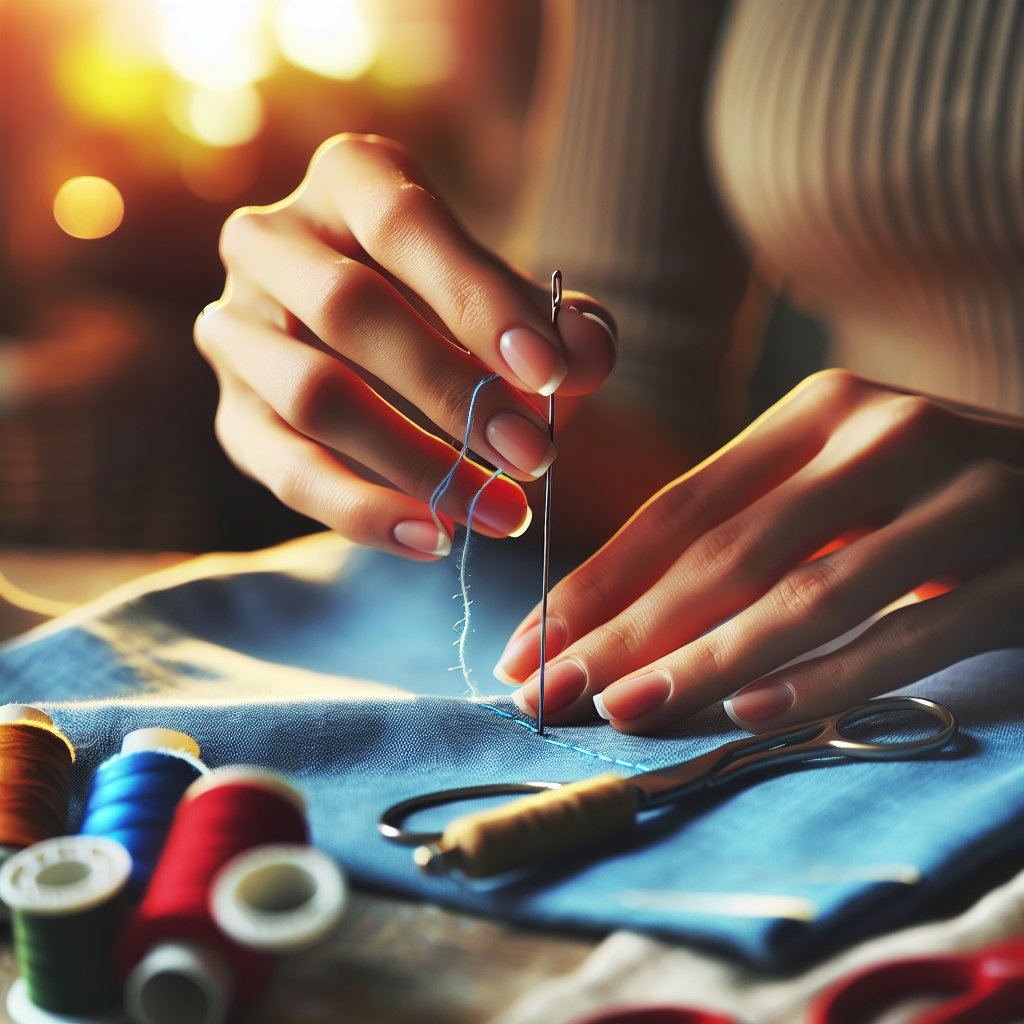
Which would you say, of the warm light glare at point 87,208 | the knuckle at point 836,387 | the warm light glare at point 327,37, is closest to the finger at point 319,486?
the knuckle at point 836,387

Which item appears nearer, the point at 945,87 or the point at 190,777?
A: the point at 190,777

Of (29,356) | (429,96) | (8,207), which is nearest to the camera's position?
(29,356)

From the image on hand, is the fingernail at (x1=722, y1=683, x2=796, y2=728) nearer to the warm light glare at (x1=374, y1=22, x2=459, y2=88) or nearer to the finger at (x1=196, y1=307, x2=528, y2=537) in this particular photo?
the finger at (x1=196, y1=307, x2=528, y2=537)

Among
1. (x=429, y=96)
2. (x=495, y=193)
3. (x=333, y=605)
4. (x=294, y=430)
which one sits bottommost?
(x=333, y=605)

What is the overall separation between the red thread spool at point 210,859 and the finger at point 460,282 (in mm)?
212

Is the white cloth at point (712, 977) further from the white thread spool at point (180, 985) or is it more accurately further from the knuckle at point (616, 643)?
the knuckle at point (616, 643)

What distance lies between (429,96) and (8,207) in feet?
2.43

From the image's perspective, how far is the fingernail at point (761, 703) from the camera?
1.28 ft

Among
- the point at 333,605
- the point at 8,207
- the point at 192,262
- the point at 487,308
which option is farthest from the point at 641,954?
the point at 8,207

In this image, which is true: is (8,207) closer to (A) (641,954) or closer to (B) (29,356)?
(B) (29,356)

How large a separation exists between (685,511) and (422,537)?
14 cm

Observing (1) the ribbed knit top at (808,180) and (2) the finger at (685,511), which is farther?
(1) the ribbed knit top at (808,180)

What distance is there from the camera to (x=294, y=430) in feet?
1.74

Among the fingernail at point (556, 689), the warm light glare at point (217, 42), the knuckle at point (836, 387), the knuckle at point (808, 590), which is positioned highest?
the warm light glare at point (217, 42)
